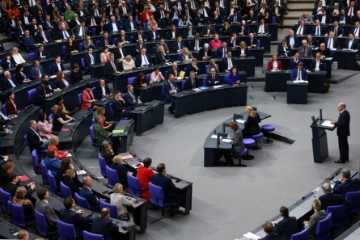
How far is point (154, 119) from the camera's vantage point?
18.0m

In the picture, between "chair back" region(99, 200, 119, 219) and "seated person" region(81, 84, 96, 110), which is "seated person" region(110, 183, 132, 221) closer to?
"chair back" region(99, 200, 119, 219)

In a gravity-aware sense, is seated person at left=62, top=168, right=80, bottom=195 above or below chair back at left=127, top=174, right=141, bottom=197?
above

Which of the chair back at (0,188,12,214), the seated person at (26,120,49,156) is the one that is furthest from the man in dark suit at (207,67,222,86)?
the chair back at (0,188,12,214)

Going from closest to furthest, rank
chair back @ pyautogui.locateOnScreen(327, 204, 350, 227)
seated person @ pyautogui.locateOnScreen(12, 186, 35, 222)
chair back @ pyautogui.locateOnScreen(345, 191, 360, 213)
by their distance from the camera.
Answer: chair back @ pyautogui.locateOnScreen(327, 204, 350, 227) → seated person @ pyautogui.locateOnScreen(12, 186, 35, 222) → chair back @ pyautogui.locateOnScreen(345, 191, 360, 213)

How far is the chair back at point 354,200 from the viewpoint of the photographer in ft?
36.8

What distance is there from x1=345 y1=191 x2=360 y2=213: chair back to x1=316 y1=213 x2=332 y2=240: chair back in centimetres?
116

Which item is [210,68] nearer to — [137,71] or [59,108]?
[137,71]

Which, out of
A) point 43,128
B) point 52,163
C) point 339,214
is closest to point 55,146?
point 52,163

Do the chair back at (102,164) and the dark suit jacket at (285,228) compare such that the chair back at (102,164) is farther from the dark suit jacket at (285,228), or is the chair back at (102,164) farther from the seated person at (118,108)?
the dark suit jacket at (285,228)

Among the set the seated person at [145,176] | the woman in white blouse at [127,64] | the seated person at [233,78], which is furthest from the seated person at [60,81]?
the seated person at [145,176]

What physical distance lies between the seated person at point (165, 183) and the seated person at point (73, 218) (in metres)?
2.00

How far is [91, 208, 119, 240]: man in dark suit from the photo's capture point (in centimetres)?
1000

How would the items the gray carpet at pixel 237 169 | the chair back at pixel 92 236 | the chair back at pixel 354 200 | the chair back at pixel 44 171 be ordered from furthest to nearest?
the chair back at pixel 44 171 → the gray carpet at pixel 237 169 → the chair back at pixel 354 200 → the chair back at pixel 92 236

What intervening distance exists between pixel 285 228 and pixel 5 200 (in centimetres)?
546
